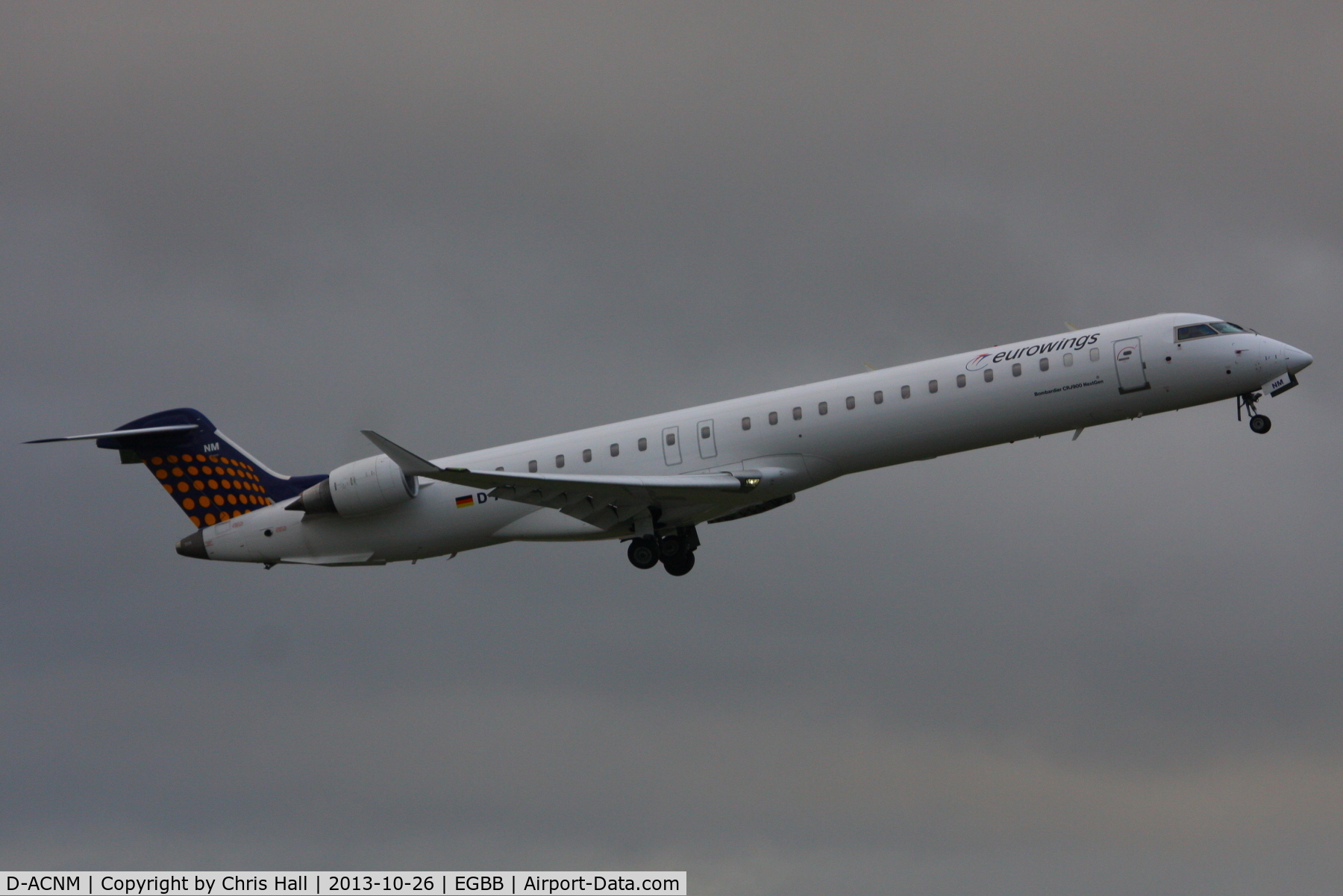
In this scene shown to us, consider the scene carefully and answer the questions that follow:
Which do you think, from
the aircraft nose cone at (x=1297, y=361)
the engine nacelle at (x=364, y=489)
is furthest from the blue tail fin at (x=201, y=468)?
the aircraft nose cone at (x=1297, y=361)

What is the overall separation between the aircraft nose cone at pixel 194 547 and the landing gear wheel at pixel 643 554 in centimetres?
1112

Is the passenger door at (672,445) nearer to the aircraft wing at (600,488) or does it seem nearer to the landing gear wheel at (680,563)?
the aircraft wing at (600,488)

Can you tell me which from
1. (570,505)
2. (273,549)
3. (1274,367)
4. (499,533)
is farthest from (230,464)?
(1274,367)

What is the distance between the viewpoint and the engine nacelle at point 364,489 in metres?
37.2

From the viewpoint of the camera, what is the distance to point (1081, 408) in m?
33.3

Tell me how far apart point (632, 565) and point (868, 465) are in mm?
6401

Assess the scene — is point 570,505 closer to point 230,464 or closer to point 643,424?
point 643,424

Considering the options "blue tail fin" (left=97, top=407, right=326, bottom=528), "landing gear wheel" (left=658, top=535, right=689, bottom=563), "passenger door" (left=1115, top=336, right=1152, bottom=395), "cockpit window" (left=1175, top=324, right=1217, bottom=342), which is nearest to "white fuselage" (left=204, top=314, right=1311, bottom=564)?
"passenger door" (left=1115, top=336, right=1152, bottom=395)

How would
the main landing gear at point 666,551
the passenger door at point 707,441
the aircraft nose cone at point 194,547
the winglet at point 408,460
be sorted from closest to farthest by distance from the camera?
1. the winglet at point 408,460
2. the passenger door at point 707,441
3. the main landing gear at point 666,551
4. the aircraft nose cone at point 194,547

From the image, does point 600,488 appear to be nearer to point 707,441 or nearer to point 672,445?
point 672,445

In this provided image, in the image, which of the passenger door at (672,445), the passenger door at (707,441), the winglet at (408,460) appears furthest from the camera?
the passenger door at (672,445)

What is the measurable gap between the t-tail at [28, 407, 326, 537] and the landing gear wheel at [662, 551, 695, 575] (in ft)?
Answer: 30.0

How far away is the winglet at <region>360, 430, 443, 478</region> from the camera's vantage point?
104ft

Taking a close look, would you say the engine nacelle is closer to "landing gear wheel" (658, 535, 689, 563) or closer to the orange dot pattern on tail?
the orange dot pattern on tail
